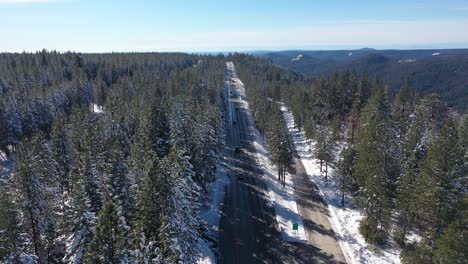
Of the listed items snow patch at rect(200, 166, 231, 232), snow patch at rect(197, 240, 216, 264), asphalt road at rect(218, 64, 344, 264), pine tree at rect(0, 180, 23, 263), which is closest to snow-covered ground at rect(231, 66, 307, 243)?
asphalt road at rect(218, 64, 344, 264)

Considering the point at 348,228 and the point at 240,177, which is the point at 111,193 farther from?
the point at 240,177

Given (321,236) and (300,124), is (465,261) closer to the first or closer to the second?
(321,236)

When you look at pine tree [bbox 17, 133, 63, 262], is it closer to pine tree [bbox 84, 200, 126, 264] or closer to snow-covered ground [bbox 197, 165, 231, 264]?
pine tree [bbox 84, 200, 126, 264]

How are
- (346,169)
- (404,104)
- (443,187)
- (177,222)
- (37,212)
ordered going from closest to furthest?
(177,222), (37,212), (443,187), (346,169), (404,104)

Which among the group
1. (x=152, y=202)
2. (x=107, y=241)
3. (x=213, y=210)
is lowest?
(x=213, y=210)

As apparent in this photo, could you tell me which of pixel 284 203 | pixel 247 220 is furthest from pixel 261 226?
pixel 284 203
